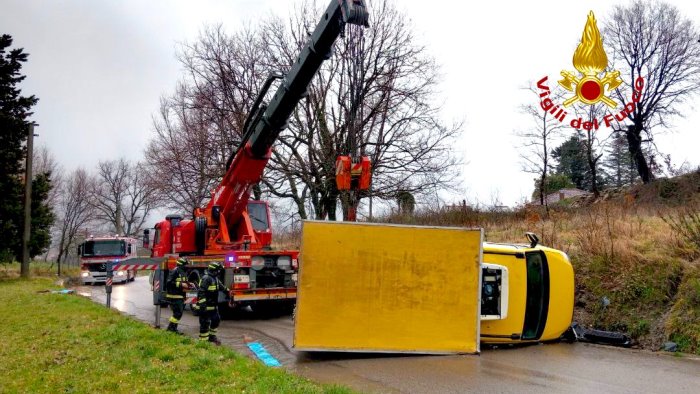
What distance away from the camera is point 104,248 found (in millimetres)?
29062

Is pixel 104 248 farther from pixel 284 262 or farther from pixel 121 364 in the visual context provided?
pixel 121 364

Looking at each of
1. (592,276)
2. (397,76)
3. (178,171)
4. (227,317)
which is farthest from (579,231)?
(178,171)

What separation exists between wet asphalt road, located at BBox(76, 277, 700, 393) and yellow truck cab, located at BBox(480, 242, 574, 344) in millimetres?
293

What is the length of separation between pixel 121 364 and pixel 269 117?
547 cm

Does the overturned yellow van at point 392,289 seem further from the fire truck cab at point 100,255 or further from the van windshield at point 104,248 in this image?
the van windshield at point 104,248

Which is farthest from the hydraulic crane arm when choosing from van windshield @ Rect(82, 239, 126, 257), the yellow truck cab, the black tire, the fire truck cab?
van windshield @ Rect(82, 239, 126, 257)

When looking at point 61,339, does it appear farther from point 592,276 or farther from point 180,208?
point 180,208

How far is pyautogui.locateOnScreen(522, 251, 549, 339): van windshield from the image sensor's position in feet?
30.1

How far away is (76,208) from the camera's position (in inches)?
2354

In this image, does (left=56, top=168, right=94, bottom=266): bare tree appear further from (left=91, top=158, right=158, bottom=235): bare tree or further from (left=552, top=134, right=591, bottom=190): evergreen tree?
(left=552, top=134, right=591, bottom=190): evergreen tree

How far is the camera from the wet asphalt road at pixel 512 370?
673cm

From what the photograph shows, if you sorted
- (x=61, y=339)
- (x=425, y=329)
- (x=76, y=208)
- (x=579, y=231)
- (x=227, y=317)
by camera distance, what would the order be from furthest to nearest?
(x=76, y=208)
(x=227, y=317)
(x=579, y=231)
(x=61, y=339)
(x=425, y=329)

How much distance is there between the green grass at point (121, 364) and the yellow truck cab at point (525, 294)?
149 inches

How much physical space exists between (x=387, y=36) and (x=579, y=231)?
13.0m
